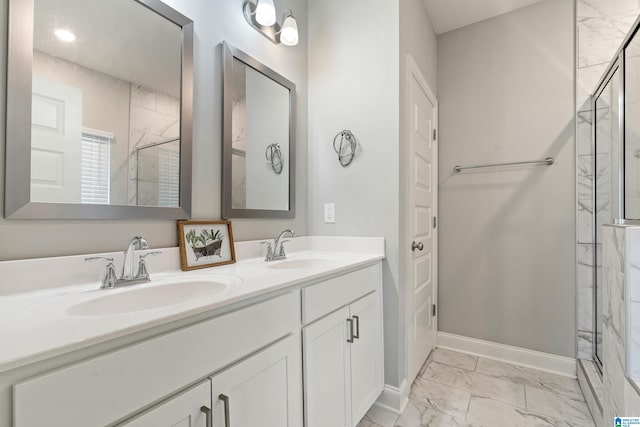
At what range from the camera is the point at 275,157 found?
175 cm

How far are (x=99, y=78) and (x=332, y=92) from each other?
124 cm

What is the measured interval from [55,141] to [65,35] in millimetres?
347

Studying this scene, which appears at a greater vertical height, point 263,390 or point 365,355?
point 263,390

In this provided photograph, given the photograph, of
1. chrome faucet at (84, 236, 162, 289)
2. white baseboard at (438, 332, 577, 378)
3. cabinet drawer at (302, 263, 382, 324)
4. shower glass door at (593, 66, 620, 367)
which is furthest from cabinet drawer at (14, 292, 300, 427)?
white baseboard at (438, 332, 577, 378)

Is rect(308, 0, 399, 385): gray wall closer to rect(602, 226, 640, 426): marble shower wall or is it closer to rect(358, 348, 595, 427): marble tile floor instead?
rect(358, 348, 595, 427): marble tile floor

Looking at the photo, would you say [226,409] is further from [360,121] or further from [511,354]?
[511,354]

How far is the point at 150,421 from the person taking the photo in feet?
2.02

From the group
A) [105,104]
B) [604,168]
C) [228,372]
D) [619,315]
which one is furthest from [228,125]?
[604,168]

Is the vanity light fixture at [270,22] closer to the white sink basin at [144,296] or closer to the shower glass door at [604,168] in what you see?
the white sink basin at [144,296]

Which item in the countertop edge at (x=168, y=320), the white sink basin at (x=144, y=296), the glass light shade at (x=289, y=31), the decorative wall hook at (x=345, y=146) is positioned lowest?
the white sink basin at (x=144, y=296)

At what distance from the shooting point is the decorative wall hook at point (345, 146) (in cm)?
179

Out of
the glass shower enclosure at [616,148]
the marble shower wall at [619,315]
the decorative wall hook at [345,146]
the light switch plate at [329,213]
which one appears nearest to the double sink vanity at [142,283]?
the light switch plate at [329,213]

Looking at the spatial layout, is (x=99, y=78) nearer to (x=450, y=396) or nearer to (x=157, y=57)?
(x=157, y=57)

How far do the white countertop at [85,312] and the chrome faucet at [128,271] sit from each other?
37 mm
